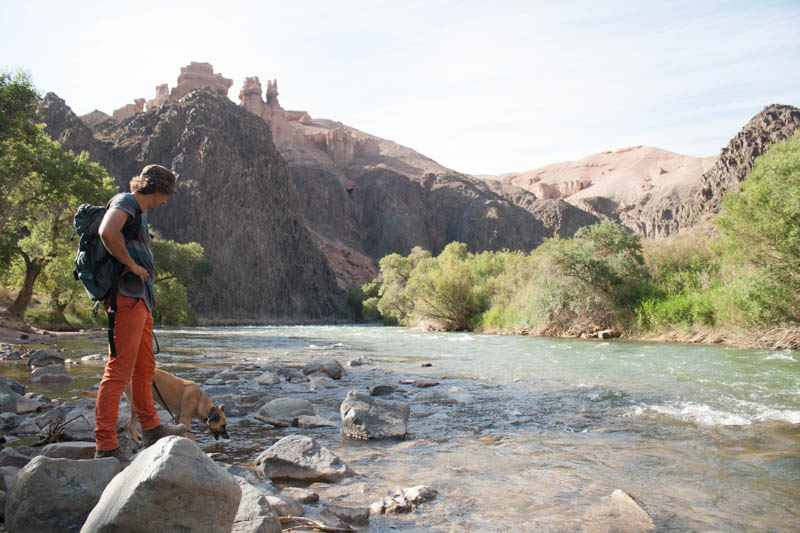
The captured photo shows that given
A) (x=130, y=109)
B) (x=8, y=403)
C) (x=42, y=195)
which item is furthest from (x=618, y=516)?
(x=130, y=109)

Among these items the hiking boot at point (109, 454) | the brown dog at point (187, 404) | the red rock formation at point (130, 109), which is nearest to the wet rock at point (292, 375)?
the brown dog at point (187, 404)

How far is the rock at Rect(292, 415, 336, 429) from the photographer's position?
6.30m

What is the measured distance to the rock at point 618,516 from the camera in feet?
10.8

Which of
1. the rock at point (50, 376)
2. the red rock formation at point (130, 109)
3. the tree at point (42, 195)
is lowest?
the rock at point (50, 376)

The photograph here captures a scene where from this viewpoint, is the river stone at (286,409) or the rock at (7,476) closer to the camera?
the rock at (7,476)

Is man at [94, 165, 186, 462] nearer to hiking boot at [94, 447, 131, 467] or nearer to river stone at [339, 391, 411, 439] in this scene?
hiking boot at [94, 447, 131, 467]

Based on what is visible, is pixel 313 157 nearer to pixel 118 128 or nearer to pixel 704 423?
pixel 118 128

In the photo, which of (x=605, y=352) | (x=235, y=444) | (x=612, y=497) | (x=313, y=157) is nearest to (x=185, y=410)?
(x=235, y=444)

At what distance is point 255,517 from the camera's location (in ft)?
9.29

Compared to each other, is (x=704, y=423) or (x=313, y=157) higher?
(x=313, y=157)

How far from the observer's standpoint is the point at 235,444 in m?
5.28

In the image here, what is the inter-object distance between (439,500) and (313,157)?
135522mm

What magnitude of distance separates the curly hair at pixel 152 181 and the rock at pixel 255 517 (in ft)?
7.73

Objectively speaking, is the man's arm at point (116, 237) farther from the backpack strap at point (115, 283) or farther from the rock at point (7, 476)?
the rock at point (7, 476)
